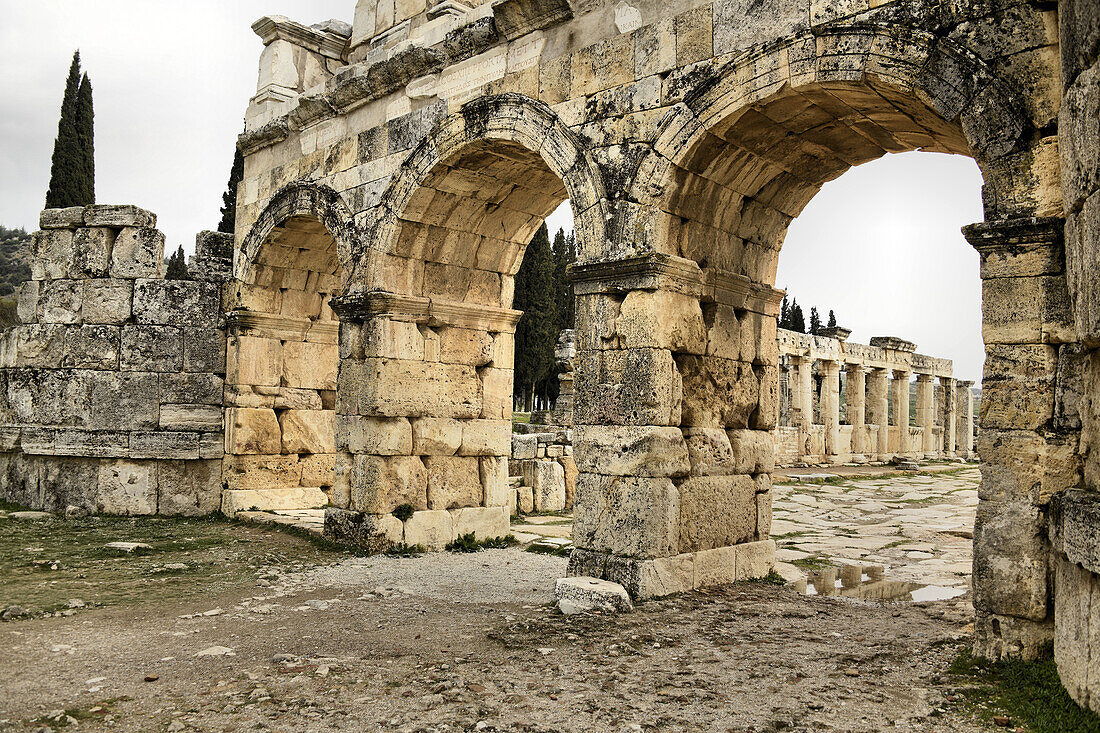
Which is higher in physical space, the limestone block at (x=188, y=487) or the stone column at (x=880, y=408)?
the stone column at (x=880, y=408)

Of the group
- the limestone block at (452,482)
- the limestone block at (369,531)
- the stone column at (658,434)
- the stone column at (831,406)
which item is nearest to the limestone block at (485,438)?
the limestone block at (452,482)

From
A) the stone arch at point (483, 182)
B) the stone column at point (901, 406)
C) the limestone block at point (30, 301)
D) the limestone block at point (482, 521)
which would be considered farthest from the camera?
the stone column at point (901, 406)

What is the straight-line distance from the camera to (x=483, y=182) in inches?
322

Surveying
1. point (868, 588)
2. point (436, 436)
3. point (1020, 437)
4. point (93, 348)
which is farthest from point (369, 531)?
A: point (1020, 437)

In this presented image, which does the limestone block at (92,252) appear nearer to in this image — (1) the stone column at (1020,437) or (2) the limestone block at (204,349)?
(2) the limestone block at (204,349)

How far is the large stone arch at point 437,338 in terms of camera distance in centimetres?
805

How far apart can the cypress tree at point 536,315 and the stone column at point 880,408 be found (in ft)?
34.5

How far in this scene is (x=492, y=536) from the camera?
28.9 feet

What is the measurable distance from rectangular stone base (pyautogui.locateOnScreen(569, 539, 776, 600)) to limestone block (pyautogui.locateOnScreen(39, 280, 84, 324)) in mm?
7352

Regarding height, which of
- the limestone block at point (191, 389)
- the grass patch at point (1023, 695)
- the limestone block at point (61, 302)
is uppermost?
the limestone block at point (61, 302)

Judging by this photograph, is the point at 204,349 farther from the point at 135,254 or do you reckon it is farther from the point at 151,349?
the point at 135,254

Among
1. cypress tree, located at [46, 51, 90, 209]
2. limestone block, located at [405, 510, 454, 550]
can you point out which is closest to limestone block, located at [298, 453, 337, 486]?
limestone block, located at [405, 510, 454, 550]

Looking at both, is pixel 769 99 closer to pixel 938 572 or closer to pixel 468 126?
pixel 468 126

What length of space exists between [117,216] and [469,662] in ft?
26.8
